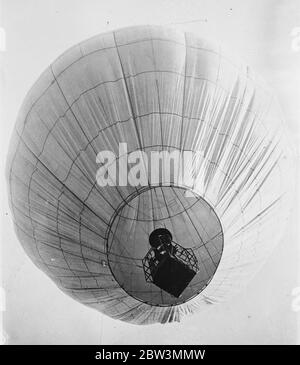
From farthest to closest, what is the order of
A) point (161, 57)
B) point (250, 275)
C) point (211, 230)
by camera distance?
1. point (250, 275)
2. point (211, 230)
3. point (161, 57)

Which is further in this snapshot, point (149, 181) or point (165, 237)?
point (165, 237)

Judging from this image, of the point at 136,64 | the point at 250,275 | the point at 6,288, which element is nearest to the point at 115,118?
the point at 136,64

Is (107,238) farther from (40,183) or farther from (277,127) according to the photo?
(277,127)

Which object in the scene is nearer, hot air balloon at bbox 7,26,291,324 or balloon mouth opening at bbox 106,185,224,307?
hot air balloon at bbox 7,26,291,324

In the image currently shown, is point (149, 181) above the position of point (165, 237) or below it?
above

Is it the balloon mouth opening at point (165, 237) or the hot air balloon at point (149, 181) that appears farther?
the balloon mouth opening at point (165, 237)
